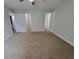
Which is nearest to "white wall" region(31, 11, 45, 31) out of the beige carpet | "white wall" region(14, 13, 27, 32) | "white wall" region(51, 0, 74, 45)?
"white wall" region(14, 13, 27, 32)

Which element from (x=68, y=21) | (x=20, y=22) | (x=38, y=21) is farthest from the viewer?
(x=20, y=22)

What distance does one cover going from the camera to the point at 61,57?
3.61 m

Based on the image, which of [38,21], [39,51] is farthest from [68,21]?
[38,21]

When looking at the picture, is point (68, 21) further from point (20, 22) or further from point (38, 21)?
point (20, 22)

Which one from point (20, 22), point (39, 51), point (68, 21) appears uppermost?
point (20, 22)

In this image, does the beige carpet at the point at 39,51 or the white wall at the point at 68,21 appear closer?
the beige carpet at the point at 39,51

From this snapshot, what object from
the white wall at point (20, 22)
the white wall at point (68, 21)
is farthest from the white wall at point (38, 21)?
the white wall at point (68, 21)

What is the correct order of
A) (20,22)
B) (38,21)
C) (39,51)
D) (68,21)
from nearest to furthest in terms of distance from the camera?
(39,51) < (68,21) < (38,21) < (20,22)

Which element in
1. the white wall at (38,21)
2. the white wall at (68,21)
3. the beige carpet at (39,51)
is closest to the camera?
the beige carpet at (39,51)

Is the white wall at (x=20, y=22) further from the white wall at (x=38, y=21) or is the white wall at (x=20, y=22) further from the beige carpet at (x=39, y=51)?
the beige carpet at (x=39, y=51)

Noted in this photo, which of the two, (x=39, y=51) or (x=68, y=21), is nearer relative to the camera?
(x=39, y=51)

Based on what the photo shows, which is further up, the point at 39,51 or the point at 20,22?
the point at 20,22

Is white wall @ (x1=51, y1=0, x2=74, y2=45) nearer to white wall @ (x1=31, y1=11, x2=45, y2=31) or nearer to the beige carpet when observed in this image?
the beige carpet
